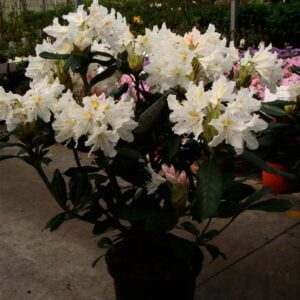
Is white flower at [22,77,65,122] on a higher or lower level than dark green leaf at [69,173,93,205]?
higher

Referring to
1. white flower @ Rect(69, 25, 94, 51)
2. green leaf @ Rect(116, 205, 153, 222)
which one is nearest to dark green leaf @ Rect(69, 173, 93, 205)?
green leaf @ Rect(116, 205, 153, 222)

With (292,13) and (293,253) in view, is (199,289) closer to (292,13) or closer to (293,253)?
(293,253)

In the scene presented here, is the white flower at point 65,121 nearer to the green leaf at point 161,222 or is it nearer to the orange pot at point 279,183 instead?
the green leaf at point 161,222

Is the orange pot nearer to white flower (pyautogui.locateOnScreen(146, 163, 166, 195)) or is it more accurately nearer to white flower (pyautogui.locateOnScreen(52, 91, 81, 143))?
white flower (pyautogui.locateOnScreen(146, 163, 166, 195))

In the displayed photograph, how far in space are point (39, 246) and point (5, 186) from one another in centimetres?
139

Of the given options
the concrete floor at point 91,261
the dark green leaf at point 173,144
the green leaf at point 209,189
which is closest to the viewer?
the green leaf at point 209,189

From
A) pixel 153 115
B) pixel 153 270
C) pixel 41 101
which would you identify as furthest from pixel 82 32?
pixel 153 270

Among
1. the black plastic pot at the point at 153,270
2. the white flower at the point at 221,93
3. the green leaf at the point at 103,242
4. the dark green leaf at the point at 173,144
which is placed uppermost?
the white flower at the point at 221,93

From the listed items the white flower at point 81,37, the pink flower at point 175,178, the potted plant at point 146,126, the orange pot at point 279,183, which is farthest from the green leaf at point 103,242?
the orange pot at point 279,183

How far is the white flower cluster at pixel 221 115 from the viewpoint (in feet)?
5.91

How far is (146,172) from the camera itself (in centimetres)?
232

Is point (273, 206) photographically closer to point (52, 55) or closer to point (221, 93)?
point (221, 93)

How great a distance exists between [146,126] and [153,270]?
0.72 meters

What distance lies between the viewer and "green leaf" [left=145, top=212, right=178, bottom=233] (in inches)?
81.1
